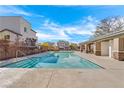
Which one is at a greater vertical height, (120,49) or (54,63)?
(120,49)

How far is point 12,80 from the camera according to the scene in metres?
7.01

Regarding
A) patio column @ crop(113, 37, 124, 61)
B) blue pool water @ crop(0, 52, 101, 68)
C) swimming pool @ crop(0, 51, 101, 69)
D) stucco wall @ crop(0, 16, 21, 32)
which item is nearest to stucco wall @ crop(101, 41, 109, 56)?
swimming pool @ crop(0, 51, 101, 69)

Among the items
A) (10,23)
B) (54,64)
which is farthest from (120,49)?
(10,23)

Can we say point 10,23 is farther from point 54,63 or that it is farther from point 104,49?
point 54,63

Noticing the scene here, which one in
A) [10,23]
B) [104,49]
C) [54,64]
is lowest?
[54,64]

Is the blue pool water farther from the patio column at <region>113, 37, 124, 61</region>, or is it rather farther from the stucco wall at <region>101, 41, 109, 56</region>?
the stucco wall at <region>101, 41, 109, 56</region>

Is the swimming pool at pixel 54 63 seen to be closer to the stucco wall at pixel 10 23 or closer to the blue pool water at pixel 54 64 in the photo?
the blue pool water at pixel 54 64

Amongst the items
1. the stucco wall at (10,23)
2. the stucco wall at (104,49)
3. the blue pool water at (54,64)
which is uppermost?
the stucco wall at (10,23)

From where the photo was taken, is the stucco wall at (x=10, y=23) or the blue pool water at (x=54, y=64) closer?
the blue pool water at (x=54, y=64)

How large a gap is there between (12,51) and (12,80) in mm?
11650

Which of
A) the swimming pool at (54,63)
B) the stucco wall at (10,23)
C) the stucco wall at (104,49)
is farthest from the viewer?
the stucco wall at (10,23)

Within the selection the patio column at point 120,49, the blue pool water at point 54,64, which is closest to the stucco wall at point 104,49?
the blue pool water at point 54,64

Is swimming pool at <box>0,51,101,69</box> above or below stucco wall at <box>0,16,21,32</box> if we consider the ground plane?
below

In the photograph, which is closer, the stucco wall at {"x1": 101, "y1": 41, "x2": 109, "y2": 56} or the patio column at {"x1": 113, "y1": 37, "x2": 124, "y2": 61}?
the patio column at {"x1": 113, "y1": 37, "x2": 124, "y2": 61}
